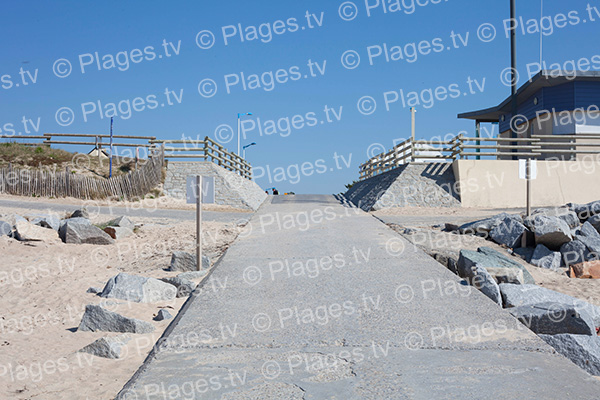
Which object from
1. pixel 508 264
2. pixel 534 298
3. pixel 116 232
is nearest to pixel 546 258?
pixel 508 264

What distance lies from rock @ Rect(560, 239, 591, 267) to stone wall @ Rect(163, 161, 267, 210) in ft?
50.6

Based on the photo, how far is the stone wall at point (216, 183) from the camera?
2570cm

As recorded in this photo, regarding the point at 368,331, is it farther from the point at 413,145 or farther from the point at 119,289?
the point at 413,145

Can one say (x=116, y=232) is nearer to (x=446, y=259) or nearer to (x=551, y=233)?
(x=446, y=259)

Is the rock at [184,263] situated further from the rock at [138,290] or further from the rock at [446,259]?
the rock at [446,259]

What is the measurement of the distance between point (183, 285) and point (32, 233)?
261 inches

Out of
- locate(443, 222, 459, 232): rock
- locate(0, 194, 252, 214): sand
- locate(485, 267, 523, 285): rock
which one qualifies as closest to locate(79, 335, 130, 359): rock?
locate(485, 267, 523, 285): rock

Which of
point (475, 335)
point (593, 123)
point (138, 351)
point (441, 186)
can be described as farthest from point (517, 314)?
point (593, 123)

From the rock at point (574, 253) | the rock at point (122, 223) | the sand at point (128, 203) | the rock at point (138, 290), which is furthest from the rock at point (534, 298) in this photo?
the sand at point (128, 203)

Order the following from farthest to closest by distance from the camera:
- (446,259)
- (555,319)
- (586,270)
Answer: (586,270) → (446,259) → (555,319)

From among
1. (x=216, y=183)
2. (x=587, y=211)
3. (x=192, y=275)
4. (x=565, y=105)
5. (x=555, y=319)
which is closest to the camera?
(x=555, y=319)

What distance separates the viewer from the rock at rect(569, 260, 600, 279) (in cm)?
1044

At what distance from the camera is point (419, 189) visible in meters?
24.2

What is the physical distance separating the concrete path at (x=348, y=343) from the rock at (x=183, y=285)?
12.5 inches
